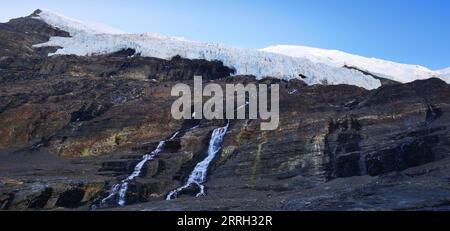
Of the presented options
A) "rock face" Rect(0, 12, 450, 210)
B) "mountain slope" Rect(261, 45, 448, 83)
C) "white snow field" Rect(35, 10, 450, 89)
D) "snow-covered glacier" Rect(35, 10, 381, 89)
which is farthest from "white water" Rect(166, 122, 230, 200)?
"mountain slope" Rect(261, 45, 448, 83)

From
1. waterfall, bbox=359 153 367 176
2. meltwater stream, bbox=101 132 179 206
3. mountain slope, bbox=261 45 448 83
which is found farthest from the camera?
mountain slope, bbox=261 45 448 83

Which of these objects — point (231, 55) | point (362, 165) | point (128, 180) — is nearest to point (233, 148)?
point (128, 180)

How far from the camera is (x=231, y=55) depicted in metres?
75.0

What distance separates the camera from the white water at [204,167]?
112ft

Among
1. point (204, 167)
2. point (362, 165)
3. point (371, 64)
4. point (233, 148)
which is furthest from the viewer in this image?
point (371, 64)

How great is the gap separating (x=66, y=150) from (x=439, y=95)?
29.9m

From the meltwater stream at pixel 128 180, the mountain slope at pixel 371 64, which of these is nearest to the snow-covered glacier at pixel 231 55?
the mountain slope at pixel 371 64

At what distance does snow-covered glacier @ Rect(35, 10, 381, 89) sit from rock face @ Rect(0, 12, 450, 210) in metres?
8.33

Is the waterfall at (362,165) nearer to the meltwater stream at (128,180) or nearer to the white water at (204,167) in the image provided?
the white water at (204,167)

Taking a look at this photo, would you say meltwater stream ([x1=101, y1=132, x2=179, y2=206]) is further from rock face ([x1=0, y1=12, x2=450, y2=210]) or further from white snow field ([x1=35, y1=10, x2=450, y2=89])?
white snow field ([x1=35, y1=10, x2=450, y2=89])

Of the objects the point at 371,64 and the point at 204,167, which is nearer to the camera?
the point at 204,167

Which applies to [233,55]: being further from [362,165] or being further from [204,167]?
[362,165]

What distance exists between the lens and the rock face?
2655cm

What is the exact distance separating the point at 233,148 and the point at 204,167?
3129 millimetres
